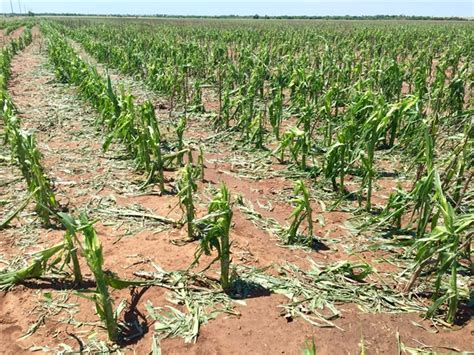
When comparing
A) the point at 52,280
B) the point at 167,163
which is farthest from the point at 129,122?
the point at 52,280

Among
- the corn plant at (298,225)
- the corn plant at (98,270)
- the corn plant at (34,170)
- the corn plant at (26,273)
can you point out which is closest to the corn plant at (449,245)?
the corn plant at (298,225)

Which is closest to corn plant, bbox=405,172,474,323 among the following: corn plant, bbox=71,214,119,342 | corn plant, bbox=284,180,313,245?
corn plant, bbox=284,180,313,245

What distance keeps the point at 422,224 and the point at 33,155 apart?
3792 millimetres

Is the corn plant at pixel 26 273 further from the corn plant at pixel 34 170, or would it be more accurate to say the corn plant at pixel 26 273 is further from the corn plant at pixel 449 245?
the corn plant at pixel 449 245

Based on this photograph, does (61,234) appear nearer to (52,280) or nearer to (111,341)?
(52,280)

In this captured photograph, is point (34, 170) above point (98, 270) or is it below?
above

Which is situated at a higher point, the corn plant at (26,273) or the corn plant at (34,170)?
the corn plant at (34,170)

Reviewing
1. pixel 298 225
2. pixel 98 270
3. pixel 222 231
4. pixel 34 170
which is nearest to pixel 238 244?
pixel 298 225

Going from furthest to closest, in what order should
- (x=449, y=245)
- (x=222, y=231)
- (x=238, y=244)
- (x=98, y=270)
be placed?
(x=238, y=244)
(x=222, y=231)
(x=449, y=245)
(x=98, y=270)

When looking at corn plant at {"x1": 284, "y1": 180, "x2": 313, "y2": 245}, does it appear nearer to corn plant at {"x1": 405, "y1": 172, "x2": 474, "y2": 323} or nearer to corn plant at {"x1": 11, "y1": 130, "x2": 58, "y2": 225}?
corn plant at {"x1": 405, "y1": 172, "x2": 474, "y2": 323}

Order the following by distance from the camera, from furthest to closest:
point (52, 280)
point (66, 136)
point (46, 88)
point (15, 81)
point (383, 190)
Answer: point (15, 81), point (46, 88), point (66, 136), point (383, 190), point (52, 280)

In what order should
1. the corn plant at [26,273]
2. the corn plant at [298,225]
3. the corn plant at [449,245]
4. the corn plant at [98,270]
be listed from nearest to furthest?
the corn plant at [98,270] < the corn plant at [449,245] < the corn plant at [26,273] < the corn plant at [298,225]

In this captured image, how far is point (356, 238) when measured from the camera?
422cm

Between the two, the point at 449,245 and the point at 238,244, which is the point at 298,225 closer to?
the point at 238,244
